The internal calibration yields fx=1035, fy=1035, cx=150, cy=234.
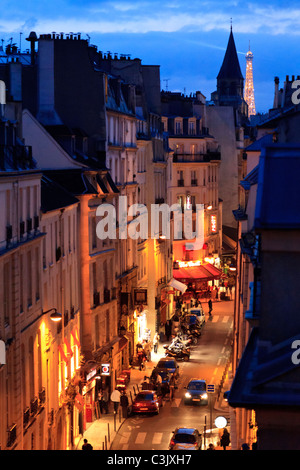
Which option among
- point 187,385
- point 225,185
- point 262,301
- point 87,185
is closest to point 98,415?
point 187,385

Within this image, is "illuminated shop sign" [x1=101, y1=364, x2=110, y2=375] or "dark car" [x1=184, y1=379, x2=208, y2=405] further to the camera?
"dark car" [x1=184, y1=379, x2=208, y2=405]

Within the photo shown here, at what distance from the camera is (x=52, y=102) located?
187 ft

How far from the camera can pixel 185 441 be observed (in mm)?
40000

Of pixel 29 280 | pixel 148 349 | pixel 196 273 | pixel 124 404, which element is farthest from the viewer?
pixel 196 273

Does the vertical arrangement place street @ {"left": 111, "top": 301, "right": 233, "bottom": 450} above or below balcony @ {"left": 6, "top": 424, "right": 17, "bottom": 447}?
below

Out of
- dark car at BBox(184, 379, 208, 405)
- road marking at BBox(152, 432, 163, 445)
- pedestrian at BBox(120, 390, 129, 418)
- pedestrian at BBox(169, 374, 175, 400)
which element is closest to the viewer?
road marking at BBox(152, 432, 163, 445)

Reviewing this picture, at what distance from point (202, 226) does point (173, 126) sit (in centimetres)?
987

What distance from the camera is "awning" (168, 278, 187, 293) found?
80887 mm

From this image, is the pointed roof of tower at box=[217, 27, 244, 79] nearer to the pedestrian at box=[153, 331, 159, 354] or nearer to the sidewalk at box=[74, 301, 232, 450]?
the pedestrian at box=[153, 331, 159, 354]

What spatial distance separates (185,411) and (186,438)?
10215 millimetres

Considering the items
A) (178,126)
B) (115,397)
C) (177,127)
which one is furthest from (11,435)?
(178,126)

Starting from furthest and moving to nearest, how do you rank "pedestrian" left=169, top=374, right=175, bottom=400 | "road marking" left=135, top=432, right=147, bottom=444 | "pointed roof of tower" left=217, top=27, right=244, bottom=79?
1. "pointed roof of tower" left=217, top=27, right=244, bottom=79
2. "pedestrian" left=169, top=374, right=175, bottom=400
3. "road marking" left=135, top=432, right=147, bottom=444
